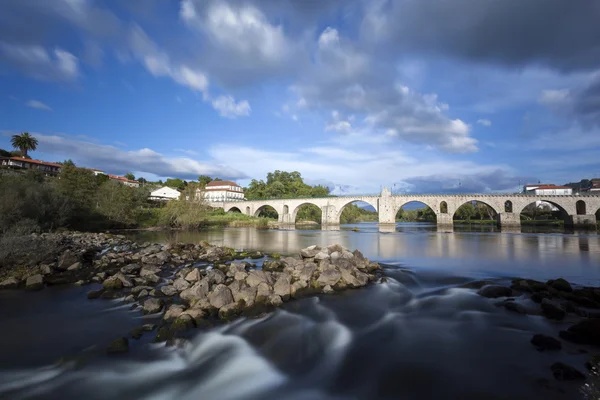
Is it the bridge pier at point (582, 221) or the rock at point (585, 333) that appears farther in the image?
the bridge pier at point (582, 221)

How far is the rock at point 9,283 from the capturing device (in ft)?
29.6

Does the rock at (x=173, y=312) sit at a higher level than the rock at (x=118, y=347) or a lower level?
higher

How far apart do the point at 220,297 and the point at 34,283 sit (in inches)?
260

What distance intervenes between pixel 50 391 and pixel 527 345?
7992mm

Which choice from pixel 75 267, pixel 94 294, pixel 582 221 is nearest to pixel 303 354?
pixel 94 294

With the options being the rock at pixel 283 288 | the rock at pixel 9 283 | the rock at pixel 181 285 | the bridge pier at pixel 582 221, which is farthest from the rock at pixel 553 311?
the bridge pier at pixel 582 221

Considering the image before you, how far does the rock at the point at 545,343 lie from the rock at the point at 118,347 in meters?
7.56

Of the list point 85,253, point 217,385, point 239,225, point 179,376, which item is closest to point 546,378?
point 217,385

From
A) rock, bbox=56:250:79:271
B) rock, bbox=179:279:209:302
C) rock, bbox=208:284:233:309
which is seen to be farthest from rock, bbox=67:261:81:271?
rock, bbox=208:284:233:309

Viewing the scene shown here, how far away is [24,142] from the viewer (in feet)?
218

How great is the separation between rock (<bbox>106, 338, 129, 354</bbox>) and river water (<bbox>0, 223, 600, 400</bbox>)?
141mm

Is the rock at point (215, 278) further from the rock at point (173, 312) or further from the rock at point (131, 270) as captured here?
the rock at point (131, 270)

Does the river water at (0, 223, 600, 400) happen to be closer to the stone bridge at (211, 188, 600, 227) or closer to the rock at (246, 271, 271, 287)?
the rock at (246, 271, 271, 287)

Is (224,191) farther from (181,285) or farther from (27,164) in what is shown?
(181,285)
